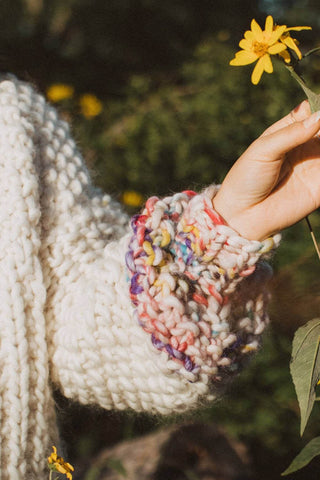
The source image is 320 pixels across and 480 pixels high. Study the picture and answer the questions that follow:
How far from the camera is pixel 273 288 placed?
0.94m

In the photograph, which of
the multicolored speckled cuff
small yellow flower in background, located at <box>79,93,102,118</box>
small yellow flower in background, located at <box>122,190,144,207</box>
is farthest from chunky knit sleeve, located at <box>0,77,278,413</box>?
small yellow flower in background, located at <box>79,93,102,118</box>

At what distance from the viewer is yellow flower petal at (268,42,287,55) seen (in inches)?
23.6

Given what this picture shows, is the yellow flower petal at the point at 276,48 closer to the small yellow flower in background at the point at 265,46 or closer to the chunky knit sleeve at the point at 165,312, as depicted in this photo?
the small yellow flower in background at the point at 265,46

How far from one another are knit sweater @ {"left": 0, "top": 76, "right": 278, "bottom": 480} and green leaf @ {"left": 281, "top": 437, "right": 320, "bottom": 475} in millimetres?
213

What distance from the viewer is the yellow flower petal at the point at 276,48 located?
60 centimetres

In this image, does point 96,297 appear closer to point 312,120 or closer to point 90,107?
point 312,120

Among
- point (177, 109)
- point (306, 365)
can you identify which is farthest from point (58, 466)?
point (177, 109)

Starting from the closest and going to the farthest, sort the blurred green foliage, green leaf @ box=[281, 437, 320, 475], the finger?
green leaf @ box=[281, 437, 320, 475], the finger, the blurred green foliage

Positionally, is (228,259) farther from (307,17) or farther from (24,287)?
(307,17)

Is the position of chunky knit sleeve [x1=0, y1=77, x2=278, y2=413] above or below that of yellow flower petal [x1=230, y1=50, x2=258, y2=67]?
below

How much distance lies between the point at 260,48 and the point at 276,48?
3cm

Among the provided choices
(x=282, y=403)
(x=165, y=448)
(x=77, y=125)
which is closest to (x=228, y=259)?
(x=165, y=448)

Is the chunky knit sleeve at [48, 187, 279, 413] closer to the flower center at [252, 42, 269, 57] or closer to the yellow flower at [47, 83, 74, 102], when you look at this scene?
the flower center at [252, 42, 269, 57]

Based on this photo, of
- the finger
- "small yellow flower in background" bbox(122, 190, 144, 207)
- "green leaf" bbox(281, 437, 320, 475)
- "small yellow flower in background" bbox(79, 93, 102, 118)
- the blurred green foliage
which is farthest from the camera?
"small yellow flower in background" bbox(79, 93, 102, 118)
